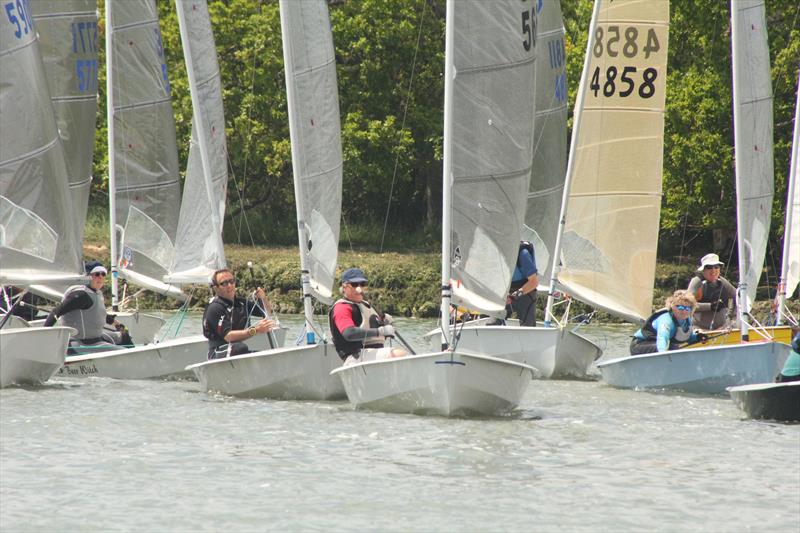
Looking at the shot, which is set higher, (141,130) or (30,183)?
(141,130)

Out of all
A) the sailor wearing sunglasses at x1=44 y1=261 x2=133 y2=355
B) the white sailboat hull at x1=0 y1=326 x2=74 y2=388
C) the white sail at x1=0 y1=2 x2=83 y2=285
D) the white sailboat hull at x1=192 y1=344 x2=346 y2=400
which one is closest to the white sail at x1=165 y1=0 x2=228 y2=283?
the sailor wearing sunglasses at x1=44 y1=261 x2=133 y2=355

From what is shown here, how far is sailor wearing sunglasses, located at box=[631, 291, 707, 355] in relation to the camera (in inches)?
631

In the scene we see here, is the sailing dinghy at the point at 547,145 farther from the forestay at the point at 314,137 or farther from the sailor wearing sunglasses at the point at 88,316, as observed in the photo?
the sailor wearing sunglasses at the point at 88,316

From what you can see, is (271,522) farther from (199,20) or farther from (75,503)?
(199,20)

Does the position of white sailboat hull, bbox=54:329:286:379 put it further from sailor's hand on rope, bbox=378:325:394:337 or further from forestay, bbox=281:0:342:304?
sailor's hand on rope, bbox=378:325:394:337

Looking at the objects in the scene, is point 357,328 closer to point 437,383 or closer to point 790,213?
point 437,383

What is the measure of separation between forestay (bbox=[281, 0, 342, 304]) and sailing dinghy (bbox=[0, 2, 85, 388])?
2496mm

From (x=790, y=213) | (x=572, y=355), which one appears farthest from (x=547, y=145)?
(x=572, y=355)

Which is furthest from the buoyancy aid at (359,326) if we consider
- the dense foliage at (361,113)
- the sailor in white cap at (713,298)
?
the dense foliage at (361,113)

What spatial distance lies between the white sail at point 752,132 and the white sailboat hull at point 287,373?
5.32 metres

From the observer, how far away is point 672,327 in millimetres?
16359

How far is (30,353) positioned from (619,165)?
25.2 ft

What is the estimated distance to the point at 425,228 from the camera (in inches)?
1649

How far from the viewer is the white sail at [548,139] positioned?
21875mm
